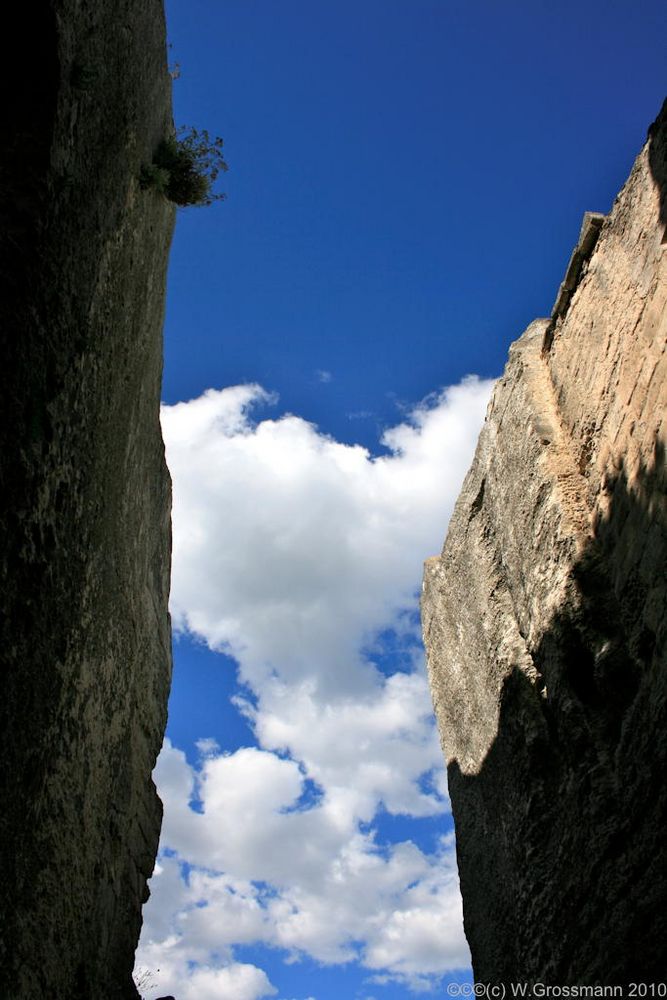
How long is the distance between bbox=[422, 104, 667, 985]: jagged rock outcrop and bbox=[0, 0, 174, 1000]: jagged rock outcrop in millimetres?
3563

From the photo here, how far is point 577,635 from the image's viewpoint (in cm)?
738

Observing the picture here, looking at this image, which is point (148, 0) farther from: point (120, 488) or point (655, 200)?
point (655, 200)

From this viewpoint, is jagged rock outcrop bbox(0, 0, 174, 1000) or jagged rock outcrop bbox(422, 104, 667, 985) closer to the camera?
jagged rock outcrop bbox(0, 0, 174, 1000)

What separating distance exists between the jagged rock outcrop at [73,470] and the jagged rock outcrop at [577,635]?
11.7ft

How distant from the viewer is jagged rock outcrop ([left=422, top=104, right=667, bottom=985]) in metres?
6.12

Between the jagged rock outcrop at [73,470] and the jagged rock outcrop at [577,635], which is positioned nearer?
the jagged rock outcrop at [73,470]

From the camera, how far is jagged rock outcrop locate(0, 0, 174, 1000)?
4707mm

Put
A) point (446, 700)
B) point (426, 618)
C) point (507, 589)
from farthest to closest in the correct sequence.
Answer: point (426, 618) → point (446, 700) → point (507, 589)

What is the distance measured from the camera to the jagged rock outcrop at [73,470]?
471 centimetres

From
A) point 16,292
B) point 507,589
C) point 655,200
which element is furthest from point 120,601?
point 655,200

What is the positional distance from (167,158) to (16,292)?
133 inches

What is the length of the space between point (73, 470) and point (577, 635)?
14.2ft

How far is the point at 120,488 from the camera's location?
6.87 meters

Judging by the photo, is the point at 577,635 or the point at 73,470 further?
the point at 577,635
